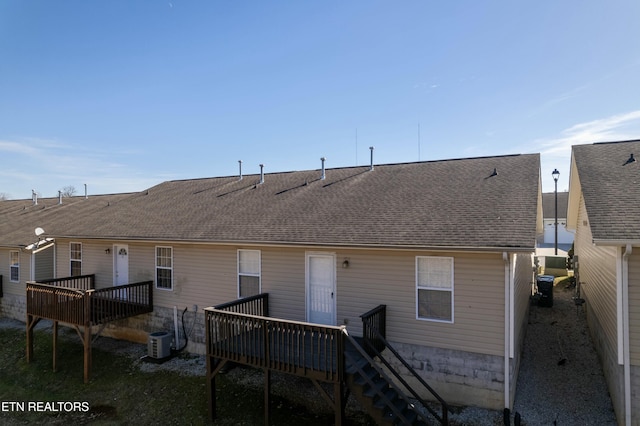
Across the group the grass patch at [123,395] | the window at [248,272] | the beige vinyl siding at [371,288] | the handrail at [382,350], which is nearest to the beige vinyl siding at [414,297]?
the beige vinyl siding at [371,288]

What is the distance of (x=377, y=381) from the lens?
6.27m

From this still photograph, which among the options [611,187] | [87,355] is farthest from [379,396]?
[87,355]

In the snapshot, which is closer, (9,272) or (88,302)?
(88,302)

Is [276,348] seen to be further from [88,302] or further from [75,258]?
[75,258]

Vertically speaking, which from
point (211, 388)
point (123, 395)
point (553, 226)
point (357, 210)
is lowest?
point (123, 395)

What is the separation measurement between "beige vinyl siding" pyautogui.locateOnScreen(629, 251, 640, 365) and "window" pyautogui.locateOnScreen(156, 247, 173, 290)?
11228 millimetres

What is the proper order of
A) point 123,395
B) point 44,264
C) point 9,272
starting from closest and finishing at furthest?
point 123,395 < point 44,264 < point 9,272

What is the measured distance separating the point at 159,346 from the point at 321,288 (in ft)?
17.4

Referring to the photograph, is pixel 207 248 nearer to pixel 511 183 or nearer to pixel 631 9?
pixel 511 183

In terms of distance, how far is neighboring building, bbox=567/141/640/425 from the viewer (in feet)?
19.0

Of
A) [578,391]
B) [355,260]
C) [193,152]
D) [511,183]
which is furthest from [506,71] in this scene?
[193,152]

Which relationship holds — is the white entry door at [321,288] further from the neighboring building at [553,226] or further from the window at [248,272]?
the neighboring building at [553,226]

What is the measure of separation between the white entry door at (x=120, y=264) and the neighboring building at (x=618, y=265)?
12998 mm

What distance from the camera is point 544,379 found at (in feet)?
26.1
